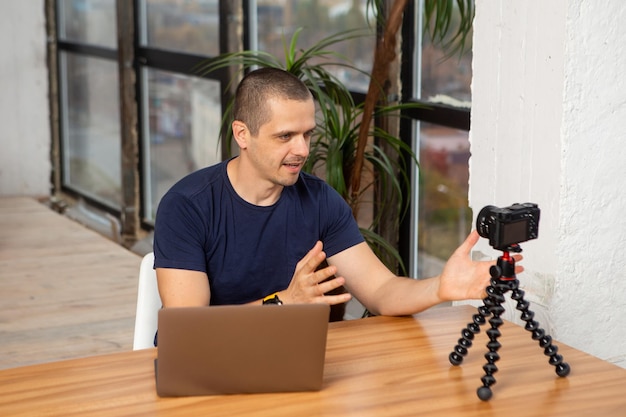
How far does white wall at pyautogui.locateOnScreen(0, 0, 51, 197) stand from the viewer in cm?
673

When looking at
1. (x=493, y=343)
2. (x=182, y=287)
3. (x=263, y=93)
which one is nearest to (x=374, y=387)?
(x=493, y=343)

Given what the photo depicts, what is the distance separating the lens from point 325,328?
170 cm

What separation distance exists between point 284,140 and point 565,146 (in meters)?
0.66

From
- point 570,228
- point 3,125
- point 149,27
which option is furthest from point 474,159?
point 3,125

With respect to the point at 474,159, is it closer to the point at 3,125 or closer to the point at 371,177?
the point at 371,177

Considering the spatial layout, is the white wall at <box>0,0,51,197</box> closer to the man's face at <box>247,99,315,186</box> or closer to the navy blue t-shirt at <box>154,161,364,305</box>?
the navy blue t-shirt at <box>154,161,364,305</box>

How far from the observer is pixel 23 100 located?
684 cm

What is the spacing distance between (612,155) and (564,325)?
42cm

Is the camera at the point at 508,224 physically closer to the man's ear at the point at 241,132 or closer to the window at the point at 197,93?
the man's ear at the point at 241,132

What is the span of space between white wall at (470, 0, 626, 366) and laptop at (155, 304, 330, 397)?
2.74ft

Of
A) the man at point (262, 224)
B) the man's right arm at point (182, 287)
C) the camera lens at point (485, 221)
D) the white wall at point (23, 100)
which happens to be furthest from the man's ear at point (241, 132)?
the white wall at point (23, 100)

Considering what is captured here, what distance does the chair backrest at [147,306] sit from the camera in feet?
7.50

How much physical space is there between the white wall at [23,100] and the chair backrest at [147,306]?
485 centimetres

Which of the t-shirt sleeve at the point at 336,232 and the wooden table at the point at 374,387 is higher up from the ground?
the t-shirt sleeve at the point at 336,232
